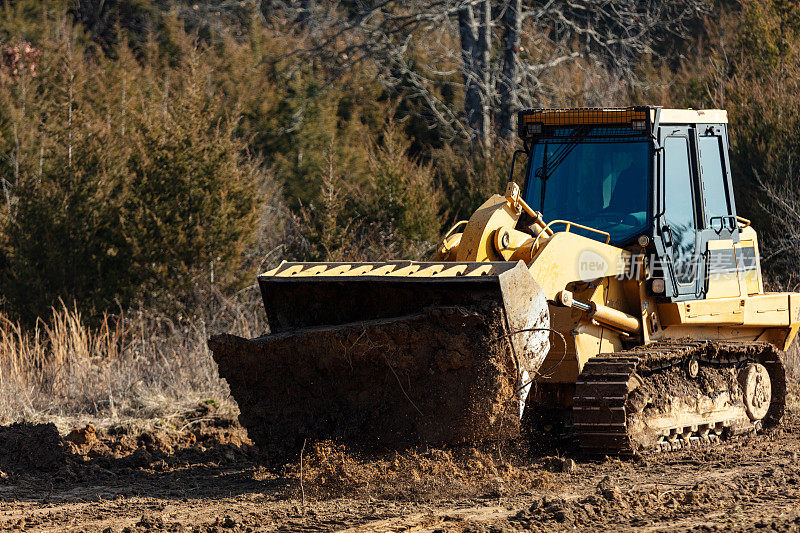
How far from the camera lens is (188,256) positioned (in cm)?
1415

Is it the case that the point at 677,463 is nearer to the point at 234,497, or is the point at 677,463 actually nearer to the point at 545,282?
the point at 545,282

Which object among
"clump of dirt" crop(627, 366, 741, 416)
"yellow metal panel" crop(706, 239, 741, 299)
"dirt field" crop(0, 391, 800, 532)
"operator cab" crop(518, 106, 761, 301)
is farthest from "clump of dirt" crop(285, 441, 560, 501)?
"yellow metal panel" crop(706, 239, 741, 299)

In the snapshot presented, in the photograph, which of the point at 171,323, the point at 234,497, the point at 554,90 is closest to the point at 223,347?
the point at 234,497

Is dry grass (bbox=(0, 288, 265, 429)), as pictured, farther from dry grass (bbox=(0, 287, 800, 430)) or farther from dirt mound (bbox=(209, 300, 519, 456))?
dirt mound (bbox=(209, 300, 519, 456))

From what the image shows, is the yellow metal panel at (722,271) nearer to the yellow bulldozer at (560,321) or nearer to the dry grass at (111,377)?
the yellow bulldozer at (560,321)

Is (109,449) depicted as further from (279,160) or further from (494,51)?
(494,51)

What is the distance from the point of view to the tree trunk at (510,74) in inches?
729

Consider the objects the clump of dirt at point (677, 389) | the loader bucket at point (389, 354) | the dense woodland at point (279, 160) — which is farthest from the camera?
the dense woodland at point (279, 160)

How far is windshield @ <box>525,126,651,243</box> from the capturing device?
757 centimetres

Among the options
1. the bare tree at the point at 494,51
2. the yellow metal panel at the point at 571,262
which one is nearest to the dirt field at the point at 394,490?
the yellow metal panel at the point at 571,262

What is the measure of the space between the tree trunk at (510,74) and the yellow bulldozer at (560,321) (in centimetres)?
1047

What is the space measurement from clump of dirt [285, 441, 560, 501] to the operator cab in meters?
1.93

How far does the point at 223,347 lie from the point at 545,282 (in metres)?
2.26

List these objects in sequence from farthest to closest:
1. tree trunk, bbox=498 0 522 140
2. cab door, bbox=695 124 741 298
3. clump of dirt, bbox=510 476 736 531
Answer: tree trunk, bbox=498 0 522 140 < cab door, bbox=695 124 741 298 < clump of dirt, bbox=510 476 736 531
